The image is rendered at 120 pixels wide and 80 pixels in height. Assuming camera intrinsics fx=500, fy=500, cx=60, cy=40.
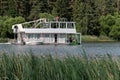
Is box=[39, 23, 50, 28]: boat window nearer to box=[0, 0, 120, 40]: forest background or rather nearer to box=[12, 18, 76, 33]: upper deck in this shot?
box=[12, 18, 76, 33]: upper deck

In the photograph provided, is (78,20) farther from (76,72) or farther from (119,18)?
(76,72)

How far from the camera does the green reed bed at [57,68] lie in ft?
32.8

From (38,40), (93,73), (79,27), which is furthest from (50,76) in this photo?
(79,27)

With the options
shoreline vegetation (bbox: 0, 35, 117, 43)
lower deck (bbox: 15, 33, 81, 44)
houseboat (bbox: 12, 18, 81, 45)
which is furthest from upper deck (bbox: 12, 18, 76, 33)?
shoreline vegetation (bbox: 0, 35, 117, 43)

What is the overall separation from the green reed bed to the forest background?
6425 centimetres

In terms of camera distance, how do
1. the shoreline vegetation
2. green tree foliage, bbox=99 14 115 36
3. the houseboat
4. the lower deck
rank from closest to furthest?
the lower deck
the houseboat
the shoreline vegetation
green tree foliage, bbox=99 14 115 36

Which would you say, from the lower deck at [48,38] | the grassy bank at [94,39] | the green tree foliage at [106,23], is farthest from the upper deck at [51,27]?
the green tree foliage at [106,23]

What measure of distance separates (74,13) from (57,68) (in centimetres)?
7378

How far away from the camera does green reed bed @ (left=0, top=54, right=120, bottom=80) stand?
10000 mm

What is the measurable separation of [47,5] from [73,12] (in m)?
6.62

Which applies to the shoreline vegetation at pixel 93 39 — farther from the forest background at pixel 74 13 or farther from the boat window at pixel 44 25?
the boat window at pixel 44 25

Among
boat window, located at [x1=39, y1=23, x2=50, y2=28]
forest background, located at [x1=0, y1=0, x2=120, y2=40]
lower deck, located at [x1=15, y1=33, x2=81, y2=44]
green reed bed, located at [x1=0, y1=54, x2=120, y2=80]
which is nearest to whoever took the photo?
green reed bed, located at [x1=0, y1=54, x2=120, y2=80]

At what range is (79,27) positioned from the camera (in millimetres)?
79750

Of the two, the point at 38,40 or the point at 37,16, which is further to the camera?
the point at 37,16
